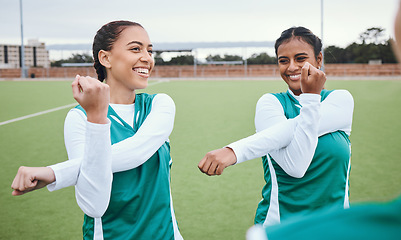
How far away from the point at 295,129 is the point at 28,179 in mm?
1209

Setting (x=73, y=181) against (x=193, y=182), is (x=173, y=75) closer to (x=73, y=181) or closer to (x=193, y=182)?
(x=193, y=182)

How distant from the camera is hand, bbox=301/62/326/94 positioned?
1.78 meters

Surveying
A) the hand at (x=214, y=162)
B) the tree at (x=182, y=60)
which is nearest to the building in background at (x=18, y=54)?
the tree at (x=182, y=60)

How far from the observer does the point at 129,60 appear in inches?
85.0

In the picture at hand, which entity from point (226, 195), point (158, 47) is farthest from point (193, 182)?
point (158, 47)

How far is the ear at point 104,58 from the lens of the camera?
2215 millimetres

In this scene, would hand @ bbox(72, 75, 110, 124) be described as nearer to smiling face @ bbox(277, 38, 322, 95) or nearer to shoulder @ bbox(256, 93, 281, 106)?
shoulder @ bbox(256, 93, 281, 106)

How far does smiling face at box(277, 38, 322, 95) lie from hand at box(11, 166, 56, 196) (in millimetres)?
1339

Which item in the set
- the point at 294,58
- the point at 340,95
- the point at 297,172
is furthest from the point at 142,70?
the point at 340,95

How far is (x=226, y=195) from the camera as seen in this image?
16.8ft

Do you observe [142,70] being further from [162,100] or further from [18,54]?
[18,54]

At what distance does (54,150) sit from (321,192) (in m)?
6.45

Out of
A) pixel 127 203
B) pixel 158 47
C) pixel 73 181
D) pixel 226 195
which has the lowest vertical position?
pixel 226 195

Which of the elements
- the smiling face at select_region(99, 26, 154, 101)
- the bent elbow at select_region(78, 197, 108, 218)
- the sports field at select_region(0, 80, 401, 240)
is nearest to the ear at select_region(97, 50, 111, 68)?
the smiling face at select_region(99, 26, 154, 101)
